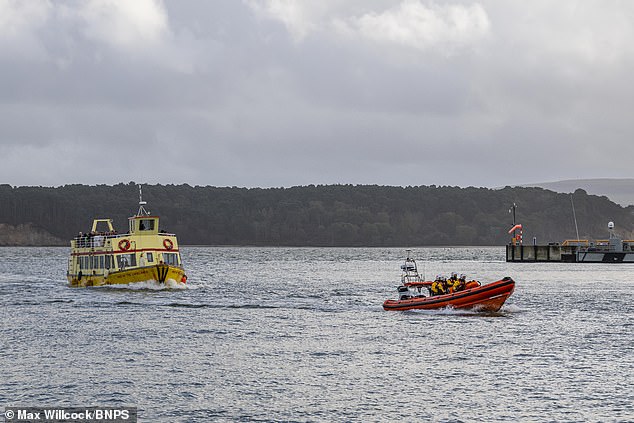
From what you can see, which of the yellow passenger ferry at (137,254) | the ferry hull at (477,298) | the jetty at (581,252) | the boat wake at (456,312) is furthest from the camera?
the jetty at (581,252)

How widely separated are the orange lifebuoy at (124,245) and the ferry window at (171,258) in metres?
3.30

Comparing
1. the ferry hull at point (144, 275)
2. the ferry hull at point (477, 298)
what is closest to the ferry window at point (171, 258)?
the ferry hull at point (144, 275)

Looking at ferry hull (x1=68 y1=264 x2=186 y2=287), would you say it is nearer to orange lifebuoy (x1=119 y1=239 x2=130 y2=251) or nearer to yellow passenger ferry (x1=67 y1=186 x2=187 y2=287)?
yellow passenger ferry (x1=67 y1=186 x2=187 y2=287)

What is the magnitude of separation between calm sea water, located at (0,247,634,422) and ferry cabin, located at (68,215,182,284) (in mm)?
6808

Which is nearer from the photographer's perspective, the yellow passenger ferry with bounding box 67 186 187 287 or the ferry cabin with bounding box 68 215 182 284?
the yellow passenger ferry with bounding box 67 186 187 287

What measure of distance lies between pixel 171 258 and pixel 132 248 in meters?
3.82

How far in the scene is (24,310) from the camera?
2559 inches

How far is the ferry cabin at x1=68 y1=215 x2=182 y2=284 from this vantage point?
253 feet

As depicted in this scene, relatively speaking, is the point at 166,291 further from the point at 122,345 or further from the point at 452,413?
the point at 452,413

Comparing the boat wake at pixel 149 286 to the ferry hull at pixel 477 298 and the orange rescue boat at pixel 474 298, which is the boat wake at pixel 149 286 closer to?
the orange rescue boat at pixel 474 298

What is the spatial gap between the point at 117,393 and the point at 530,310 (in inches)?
1562

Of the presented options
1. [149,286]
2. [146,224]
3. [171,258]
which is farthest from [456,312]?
[146,224]

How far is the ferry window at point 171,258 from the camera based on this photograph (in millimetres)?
78938

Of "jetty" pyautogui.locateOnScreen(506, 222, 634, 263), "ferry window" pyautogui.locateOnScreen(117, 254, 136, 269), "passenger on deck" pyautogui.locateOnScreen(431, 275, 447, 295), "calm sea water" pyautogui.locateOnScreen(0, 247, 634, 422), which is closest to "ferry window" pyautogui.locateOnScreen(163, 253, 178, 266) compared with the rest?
"ferry window" pyautogui.locateOnScreen(117, 254, 136, 269)
